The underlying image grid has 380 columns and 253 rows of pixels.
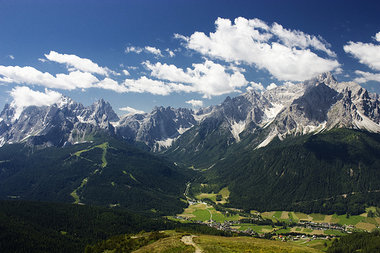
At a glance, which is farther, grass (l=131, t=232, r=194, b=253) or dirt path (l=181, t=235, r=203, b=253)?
grass (l=131, t=232, r=194, b=253)

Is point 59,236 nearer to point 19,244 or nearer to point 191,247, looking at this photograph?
point 19,244

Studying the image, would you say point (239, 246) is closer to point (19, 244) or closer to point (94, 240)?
point (94, 240)

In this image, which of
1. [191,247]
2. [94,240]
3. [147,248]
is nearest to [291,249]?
[191,247]

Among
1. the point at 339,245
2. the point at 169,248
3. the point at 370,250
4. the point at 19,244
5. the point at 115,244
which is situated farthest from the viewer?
the point at 339,245

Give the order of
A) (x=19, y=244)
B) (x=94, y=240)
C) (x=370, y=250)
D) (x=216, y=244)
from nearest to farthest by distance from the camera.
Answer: (x=216, y=244) < (x=370, y=250) < (x=19, y=244) < (x=94, y=240)

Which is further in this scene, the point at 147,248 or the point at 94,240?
the point at 94,240

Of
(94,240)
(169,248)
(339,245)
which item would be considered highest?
(169,248)

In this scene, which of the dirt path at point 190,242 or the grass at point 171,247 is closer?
the dirt path at point 190,242

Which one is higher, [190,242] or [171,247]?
[171,247]

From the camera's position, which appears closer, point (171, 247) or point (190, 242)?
point (171, 247)

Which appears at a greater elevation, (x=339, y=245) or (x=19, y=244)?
(x=339, y=245)
